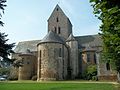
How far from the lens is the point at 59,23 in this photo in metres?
62.9

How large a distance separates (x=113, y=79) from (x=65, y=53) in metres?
12.7

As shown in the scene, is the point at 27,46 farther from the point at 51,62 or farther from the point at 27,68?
the point at 51,62

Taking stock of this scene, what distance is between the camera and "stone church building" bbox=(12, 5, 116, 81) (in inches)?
1901

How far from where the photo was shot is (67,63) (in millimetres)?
56312

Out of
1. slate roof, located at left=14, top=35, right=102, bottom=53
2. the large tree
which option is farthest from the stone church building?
the large tree

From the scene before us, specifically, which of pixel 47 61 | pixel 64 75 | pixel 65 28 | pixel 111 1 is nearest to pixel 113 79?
pixel 64 75

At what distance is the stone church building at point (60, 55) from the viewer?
4828 cm

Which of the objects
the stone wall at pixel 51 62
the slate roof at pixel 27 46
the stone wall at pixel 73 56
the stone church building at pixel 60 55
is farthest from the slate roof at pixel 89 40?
the slate roof at pixel 27 46

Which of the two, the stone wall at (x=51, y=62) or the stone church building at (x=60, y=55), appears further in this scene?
the stone church building at (x=60, y=55)

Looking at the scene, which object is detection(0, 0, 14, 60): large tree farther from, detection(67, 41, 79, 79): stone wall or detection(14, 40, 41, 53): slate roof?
detection(14, 40, 41, 53): slate roof

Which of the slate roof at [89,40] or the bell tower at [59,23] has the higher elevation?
the bell tower at [59,23]

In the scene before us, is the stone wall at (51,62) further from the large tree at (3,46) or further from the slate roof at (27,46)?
the large tree at (3,46)

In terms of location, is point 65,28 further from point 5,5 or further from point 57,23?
point 5,5

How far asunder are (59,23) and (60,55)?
593 inches
